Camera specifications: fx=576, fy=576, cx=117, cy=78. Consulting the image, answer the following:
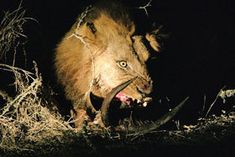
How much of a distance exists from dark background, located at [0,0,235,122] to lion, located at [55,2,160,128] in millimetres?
195

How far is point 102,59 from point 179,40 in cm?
154

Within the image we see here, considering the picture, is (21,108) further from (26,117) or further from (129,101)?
(129,101)

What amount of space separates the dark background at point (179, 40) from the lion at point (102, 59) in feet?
0.64

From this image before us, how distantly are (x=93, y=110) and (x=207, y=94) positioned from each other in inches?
67.3

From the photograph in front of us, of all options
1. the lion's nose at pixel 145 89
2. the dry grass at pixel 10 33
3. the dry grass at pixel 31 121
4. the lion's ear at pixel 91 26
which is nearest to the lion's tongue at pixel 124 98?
the lion's nose at pixel 145 89

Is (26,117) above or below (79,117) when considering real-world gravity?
above

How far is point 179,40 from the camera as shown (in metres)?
7.31

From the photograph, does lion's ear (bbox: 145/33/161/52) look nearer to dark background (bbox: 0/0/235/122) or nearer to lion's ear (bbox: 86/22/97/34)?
dark background (bbox: 0/0/235/122)

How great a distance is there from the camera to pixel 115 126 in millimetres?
5684

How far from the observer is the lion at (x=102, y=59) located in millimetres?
5961

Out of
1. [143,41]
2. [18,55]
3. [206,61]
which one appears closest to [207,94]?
[206,61]

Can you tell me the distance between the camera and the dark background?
21.2 ft

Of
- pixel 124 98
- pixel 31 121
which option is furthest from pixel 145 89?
pixel 31 121

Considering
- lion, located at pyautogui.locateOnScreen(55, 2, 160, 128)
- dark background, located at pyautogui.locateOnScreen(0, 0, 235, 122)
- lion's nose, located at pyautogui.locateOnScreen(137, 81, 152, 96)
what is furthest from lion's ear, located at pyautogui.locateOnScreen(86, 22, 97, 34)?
lion's nose, located at pyautogui.locateOnScreen(137, 81, 152, 96)
